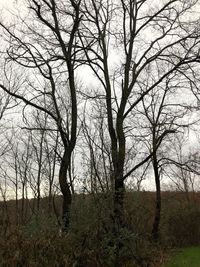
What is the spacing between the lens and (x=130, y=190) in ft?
49.9

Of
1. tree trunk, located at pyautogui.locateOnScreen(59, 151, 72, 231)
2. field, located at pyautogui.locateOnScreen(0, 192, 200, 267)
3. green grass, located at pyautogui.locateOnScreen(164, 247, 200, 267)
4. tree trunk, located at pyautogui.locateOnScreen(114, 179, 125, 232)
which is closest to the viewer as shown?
field, located at pyautogui.locateOnScreen(0, 192, 200, 267)

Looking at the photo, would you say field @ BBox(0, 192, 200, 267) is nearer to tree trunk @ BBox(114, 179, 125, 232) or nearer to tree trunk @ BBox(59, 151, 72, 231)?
tree trunk @ BBox(114, 179, 125, 232)

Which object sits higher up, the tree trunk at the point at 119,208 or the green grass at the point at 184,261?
the tree trunk at the point at 119,208

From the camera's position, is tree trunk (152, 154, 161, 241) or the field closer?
the field

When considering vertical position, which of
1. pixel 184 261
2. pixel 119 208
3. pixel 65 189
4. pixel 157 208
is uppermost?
pixel 157 208

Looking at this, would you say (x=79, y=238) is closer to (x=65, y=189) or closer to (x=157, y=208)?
(x=65, y=189)

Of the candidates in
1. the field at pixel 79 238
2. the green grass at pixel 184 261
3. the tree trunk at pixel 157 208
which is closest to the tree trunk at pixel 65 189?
the field at pixel 79 238

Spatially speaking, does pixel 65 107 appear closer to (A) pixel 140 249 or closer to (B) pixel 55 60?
(B) pixel 55 60

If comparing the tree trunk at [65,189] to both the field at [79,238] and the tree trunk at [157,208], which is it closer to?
the field at [79,238]

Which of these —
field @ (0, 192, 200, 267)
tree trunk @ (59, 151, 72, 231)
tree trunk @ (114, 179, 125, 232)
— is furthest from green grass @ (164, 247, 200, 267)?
tree trunk @ (59, 151, 72, 231)

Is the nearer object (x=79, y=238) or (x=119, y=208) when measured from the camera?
(x=79, y=238)

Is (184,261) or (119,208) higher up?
(119,208)

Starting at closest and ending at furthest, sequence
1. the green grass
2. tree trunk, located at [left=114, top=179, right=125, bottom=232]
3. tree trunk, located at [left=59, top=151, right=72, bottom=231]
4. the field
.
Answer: the field < tree trunk, located at [left=114, top=179, right=125, bottom=232] < tree trunk, located at [left=59, top=151, right=72, bottom=231] < the green grass

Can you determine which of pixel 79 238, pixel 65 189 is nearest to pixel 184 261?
pixel 65 189
